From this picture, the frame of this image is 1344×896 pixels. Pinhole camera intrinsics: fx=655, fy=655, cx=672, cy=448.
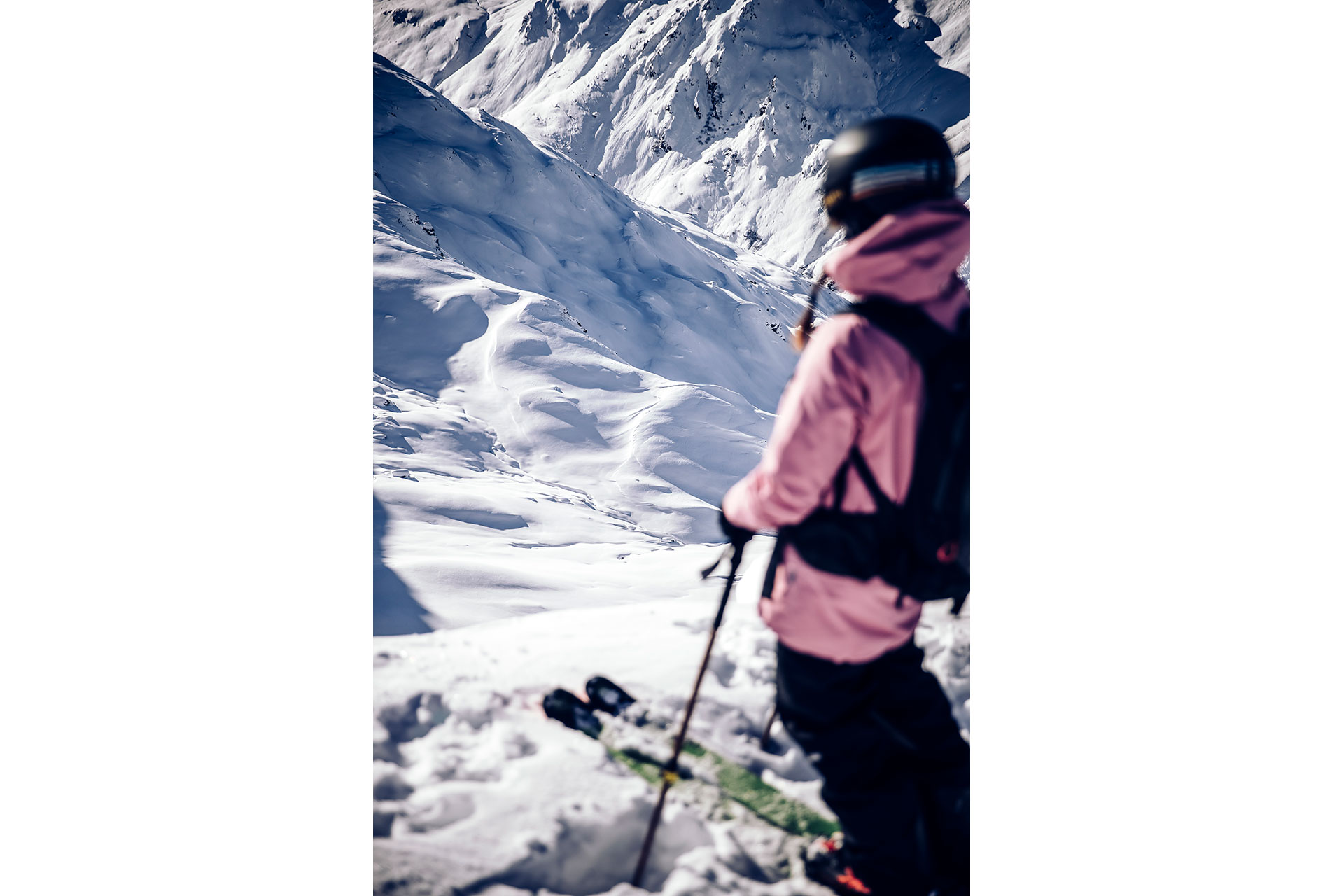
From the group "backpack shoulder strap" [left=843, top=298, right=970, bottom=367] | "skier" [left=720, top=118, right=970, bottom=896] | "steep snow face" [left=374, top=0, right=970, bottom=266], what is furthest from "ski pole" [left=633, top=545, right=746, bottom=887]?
"steep snow face" [left=374, top=0, right=970, bottom=266]

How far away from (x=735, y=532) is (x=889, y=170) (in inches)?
28.7

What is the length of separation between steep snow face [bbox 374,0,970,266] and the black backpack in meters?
0.56

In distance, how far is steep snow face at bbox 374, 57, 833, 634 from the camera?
2.06m

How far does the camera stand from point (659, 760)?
56.4 inches

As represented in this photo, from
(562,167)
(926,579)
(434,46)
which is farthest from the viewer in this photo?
(562,167)

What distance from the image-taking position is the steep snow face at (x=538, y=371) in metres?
2.06

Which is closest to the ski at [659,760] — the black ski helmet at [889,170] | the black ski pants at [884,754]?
the black ski pants at [884,754]

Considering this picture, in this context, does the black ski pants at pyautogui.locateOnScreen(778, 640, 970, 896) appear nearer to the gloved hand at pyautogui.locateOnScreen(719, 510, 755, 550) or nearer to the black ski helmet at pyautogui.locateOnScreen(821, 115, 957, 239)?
the gloved hand at pyautogui.locateOnScreen(719, 510, 755, 550)
